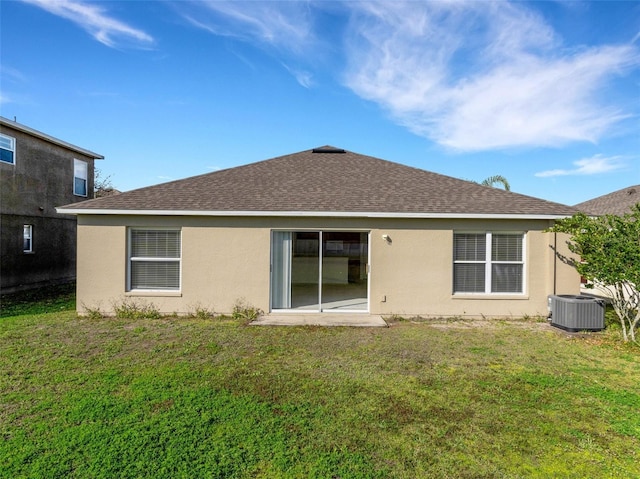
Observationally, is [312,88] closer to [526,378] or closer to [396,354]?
[396,354]

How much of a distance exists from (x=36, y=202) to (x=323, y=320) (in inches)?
544

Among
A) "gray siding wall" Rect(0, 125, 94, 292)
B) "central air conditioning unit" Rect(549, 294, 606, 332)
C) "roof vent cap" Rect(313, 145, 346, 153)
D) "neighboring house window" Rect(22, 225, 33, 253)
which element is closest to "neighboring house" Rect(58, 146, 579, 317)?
"central air conditioning unit" Rect(549, 294, 606, 332)

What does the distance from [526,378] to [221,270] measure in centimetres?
735

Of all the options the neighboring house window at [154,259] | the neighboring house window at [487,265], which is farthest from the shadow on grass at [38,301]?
the neighboring house window at [487,265]

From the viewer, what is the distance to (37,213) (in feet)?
46.3

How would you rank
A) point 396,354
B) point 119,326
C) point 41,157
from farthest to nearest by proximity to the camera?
A: point 41,157 < point 119,326 < point 396,354

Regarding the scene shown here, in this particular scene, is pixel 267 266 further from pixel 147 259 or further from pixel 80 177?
pixel 80 177

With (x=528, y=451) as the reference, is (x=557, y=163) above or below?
above

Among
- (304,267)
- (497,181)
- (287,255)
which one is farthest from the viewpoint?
(497,181)

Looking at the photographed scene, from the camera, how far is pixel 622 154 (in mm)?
21062

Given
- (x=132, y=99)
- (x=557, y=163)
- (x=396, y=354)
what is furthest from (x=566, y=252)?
(x=557, y=163)

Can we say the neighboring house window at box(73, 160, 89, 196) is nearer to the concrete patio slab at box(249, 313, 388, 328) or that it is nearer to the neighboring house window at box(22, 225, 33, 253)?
the neighboring house window at box(22, 225, 33, 253)

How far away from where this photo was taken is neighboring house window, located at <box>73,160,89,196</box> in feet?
53.5

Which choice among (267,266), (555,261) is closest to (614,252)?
(555,261)
